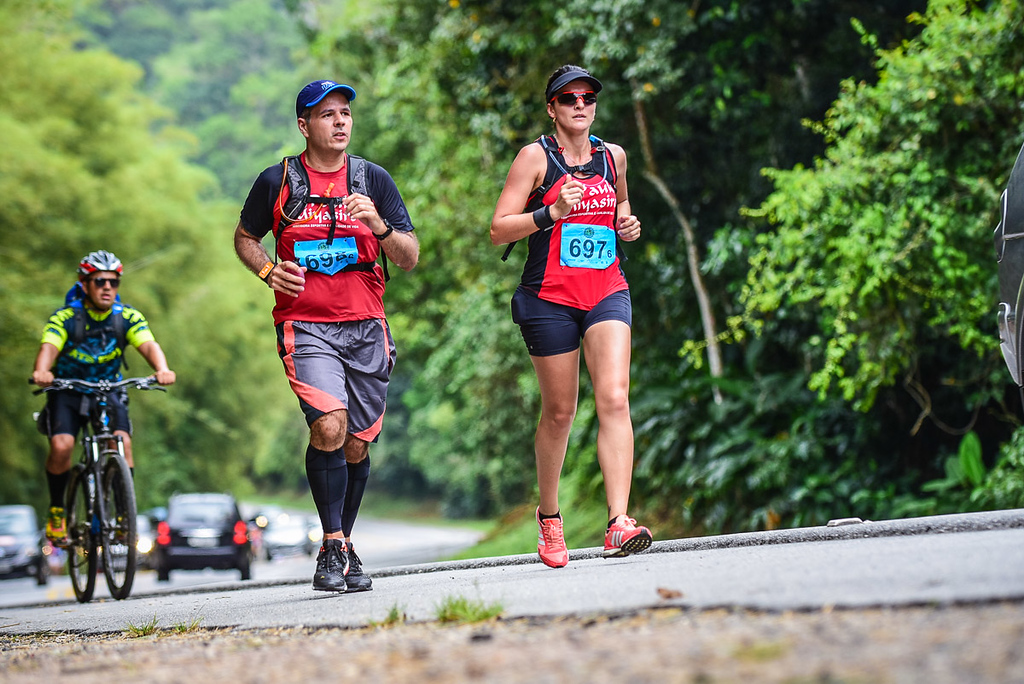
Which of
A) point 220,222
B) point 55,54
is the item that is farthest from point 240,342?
point 55,54

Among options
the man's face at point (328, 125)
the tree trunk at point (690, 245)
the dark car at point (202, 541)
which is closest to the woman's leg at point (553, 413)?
the man's face at point (328, 125)

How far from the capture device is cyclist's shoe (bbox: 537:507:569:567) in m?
5.65

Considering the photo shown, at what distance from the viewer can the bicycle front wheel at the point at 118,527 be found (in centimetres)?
788

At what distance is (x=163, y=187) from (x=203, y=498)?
19065 millimetres

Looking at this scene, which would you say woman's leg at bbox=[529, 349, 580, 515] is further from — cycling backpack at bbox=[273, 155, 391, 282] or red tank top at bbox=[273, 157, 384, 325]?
cycling backpack at bbox=[273, 155, 391, 282]

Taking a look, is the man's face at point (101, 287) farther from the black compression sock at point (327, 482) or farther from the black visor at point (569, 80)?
the black visor at point (569, 80)

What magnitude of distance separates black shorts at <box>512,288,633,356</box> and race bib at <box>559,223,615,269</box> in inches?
7.0

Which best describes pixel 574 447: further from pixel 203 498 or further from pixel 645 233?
pixel 203 498

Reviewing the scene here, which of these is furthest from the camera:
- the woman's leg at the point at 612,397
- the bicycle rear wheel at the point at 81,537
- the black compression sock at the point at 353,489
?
the bicycle rear wheel at the point at 81,537

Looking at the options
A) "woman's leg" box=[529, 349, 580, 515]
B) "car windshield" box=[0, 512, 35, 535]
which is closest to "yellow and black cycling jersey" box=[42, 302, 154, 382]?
"woman's leg" box=[529, 349, 580, 515]

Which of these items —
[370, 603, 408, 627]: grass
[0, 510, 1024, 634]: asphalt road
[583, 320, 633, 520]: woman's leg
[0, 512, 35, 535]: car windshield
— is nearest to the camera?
[0, 510, 1024, 634]: asphalt road

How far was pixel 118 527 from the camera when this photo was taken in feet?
26.2

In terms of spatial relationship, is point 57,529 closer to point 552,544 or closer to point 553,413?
point 552,544

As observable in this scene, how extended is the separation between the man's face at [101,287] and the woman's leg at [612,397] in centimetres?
382
